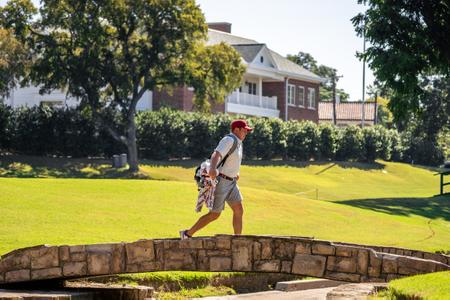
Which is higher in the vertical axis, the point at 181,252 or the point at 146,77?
the point at 146,77

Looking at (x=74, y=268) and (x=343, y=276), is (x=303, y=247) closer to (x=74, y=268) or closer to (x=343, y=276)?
(x=343, y=276)

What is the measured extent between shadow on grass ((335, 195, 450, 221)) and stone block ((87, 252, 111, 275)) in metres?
19.9

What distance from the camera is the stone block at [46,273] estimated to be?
44.6 ft

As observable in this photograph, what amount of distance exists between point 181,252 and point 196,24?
→ 30627 millimetres

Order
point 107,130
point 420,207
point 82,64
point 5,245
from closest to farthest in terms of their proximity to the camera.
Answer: point 5,245 → point 420,207 → point 82,64 → point 107,130

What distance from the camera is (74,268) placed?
13.6 m

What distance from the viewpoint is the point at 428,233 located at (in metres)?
26.1

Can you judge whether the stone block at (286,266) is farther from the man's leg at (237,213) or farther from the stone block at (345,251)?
the man's leg at (237,213)

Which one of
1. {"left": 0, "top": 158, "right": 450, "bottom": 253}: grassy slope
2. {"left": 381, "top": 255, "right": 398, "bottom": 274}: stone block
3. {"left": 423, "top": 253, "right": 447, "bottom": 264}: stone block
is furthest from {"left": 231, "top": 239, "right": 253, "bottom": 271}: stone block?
{"left": 0, "top": 158, "right": 450, "bottom": 253}: grassy slope

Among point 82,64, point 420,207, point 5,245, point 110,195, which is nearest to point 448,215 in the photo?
point 420,207

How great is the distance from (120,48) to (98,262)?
31874 millimetres

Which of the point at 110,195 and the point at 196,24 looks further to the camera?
the point at 196,24

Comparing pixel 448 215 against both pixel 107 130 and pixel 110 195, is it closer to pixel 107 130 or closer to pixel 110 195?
pixel 110 195

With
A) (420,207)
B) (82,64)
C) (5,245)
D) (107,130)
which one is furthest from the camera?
(107,130)
